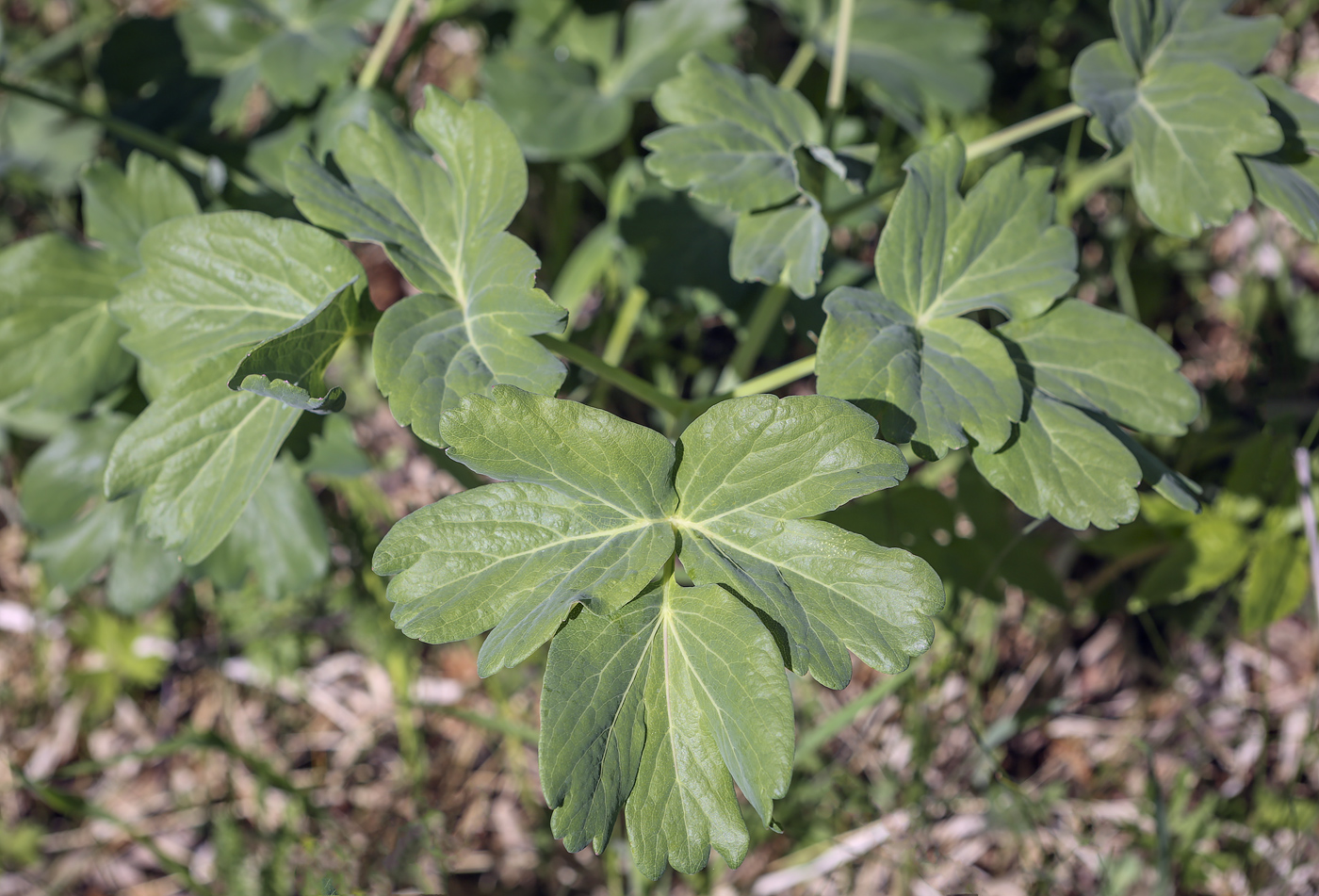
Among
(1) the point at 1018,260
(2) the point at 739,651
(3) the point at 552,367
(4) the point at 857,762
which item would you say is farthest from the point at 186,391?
(4) the point at 857,762

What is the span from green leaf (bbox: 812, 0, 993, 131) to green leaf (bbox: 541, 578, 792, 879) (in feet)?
5.66

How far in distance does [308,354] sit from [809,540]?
2.57 ft

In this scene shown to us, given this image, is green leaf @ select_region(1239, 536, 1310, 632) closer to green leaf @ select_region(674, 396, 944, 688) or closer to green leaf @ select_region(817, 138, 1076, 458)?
green leaf @ select_region(817, 138, 1076, 458)

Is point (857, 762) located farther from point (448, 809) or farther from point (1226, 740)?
point (448, 809)

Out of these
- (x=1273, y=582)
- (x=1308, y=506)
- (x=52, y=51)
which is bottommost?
(x=1273, y=582)

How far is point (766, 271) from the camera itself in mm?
1649

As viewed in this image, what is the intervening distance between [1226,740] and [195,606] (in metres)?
2.91

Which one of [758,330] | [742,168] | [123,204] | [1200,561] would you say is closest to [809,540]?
[742,168]

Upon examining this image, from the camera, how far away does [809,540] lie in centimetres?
125

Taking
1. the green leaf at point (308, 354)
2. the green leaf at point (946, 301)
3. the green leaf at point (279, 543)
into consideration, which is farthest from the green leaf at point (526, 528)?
the green leaf at point (279, 543)

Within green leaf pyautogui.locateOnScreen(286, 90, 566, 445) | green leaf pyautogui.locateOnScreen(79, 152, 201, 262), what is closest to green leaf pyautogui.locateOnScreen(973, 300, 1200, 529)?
green leaf pyautogui.locateOnScreen(286, 90, 566, 445)

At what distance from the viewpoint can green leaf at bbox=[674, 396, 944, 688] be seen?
121 cm

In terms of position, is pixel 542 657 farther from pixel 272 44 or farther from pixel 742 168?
pixel 272 44

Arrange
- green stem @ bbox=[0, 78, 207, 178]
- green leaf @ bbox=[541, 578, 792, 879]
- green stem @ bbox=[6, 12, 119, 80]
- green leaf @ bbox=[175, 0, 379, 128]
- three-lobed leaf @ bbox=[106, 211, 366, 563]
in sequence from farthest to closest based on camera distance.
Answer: green stem @ bbox=[6, 12, 119, 80], green leaf @ bbox=[175, 0, 379, 128], green stem @ bbox=[0, 78, 207, 178], three-lobed leaf @ bbox=[106, 211, 366, 563], green leaf @ bbox=[541, 578, 792, 879]
